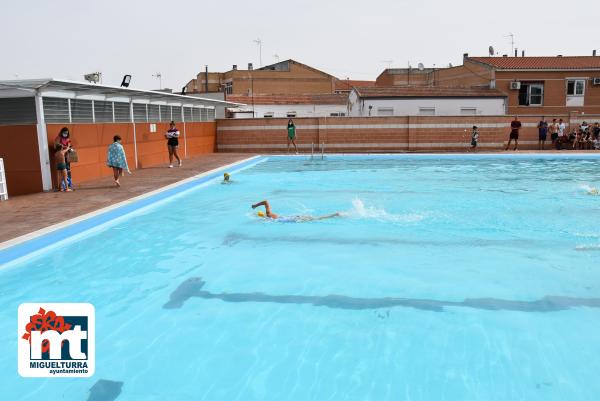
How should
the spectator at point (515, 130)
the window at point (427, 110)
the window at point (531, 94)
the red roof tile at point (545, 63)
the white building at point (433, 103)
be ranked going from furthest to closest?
the window at point (531, 94)
the red roof tile at point (545, 63)
the window at point (427, 110)
the white building at point (433, 103)
the spectator at point (515, 130)

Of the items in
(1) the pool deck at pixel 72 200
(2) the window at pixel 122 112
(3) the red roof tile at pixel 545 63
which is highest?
(3) the red roof tile at pixel 545 63

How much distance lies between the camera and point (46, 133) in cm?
1257

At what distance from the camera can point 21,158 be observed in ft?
41.3

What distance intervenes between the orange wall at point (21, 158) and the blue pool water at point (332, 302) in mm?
3468

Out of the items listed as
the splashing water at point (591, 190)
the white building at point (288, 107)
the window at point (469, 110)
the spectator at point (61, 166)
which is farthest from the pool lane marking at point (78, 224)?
the white building at point (288, 107)

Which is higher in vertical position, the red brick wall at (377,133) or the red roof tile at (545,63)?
the red roof tile at (545,63)

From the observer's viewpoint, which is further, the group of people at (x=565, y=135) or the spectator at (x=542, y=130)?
the spectator at (x=542, y=130)

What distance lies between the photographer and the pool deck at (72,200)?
8.82 m

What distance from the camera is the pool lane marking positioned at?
24.2ft

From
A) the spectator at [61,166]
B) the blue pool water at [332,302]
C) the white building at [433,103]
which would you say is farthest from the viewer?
the white building at [433,103]

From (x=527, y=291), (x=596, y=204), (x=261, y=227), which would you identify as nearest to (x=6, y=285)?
(x=261, y=227)

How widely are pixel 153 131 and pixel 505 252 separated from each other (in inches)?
571

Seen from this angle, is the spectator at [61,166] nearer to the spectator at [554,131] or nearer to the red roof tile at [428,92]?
the red roof tile at [428,92]

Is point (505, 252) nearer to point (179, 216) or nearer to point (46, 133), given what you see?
point (179, 216)
